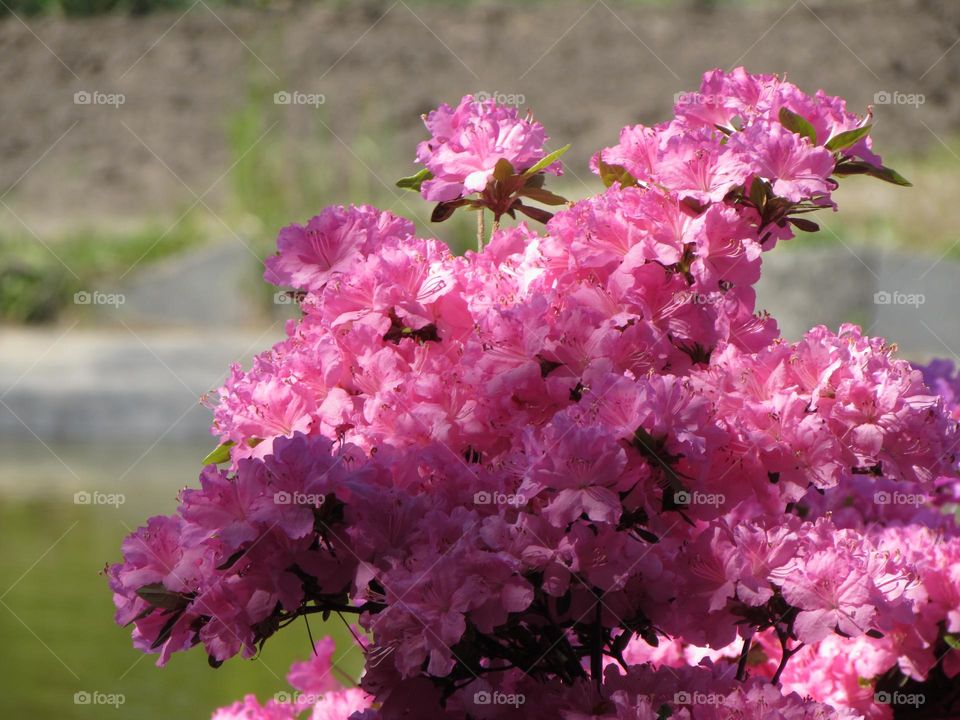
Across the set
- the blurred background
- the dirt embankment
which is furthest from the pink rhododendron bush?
the dirt embankment

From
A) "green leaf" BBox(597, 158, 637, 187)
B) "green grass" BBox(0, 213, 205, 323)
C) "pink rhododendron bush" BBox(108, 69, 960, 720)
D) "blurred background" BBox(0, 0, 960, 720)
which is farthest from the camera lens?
"green grass" BBox(0, 213, 205, 323)

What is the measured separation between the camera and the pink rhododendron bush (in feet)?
3.13

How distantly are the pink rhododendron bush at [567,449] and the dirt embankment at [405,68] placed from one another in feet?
33.4

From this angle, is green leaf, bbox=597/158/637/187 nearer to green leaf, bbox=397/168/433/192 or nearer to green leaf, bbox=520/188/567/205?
green leaf, bbox=520/188/567/205

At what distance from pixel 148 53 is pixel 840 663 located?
11.8 m

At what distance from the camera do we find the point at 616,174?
120 centimetres

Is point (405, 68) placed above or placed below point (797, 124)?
above

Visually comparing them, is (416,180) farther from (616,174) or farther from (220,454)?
(220,454)

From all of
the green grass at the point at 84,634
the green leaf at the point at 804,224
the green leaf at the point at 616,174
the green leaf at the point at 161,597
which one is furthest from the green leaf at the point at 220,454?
the green grass at the point at 84,634

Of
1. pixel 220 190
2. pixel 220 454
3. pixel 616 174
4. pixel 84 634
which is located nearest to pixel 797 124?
pixel 616 174

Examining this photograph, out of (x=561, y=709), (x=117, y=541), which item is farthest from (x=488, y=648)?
(x=117, y=541)

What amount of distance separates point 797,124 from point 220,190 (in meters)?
9.86

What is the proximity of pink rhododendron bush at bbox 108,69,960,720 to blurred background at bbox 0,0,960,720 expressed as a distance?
481mm

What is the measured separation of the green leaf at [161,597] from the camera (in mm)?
977
